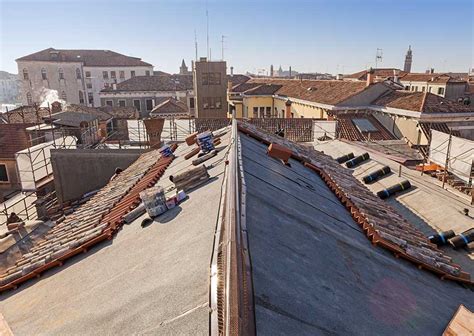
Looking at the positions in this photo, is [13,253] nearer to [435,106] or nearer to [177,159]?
[177,159]

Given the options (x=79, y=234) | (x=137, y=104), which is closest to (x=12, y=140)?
(x=79, y=234)

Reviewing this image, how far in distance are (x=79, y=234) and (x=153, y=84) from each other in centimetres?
5761

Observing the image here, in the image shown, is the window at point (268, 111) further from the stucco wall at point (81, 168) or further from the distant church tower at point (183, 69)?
the distant church tower at point (183, 69)

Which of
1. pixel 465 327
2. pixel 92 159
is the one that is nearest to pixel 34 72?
pixel 92 159

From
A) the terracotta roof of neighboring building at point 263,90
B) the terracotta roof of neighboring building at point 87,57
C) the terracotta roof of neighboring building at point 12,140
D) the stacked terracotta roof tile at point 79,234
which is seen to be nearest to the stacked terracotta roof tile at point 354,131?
the terracotta roof of neighboring building at point 263,90

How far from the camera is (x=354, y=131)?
96.4ft

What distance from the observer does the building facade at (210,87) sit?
43469mm

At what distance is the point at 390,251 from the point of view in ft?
20.6

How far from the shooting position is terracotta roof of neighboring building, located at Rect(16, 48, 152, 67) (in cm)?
6844

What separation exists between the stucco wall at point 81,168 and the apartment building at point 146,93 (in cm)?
4261

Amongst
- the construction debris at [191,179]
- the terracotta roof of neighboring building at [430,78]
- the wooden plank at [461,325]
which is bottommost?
the wooden plank at [461,325]

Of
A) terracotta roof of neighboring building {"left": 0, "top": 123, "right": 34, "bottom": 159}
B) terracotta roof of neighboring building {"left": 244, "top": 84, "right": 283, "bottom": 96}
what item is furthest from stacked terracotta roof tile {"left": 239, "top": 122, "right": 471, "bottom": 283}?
terracotta roof of neighboring building {"left": 244, "top": 84, "right": 283, "bottom": 96}

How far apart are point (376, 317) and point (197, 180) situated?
13.5 ft

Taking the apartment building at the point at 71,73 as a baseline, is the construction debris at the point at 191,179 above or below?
below
